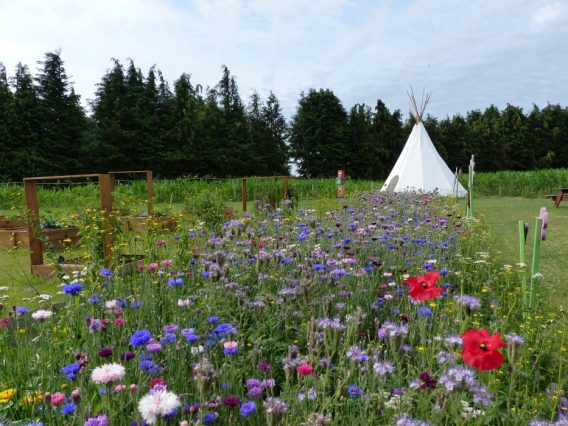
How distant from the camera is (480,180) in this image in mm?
22250

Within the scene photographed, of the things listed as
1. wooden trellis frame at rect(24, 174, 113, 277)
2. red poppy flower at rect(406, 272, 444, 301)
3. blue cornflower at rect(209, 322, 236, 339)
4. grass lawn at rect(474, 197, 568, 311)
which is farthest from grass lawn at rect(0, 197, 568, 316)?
red poppy flower at rect(406, 272, 444, 301)

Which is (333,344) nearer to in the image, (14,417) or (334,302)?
(334,302)

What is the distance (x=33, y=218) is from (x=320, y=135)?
32.7 metres

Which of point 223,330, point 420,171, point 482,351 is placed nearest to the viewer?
point 482,351

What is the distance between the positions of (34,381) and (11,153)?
2901 cm

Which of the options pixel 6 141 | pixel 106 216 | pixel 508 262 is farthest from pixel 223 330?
pixel 6 141

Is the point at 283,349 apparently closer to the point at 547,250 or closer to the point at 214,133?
the point at 547,250

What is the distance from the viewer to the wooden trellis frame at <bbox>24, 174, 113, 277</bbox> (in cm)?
455

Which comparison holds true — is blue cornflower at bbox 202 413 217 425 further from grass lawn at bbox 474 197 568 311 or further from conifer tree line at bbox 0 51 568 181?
conifer tree line at bbox 0 51 568 181

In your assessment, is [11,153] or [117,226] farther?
[11,153]

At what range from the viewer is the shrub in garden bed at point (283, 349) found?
1.44m

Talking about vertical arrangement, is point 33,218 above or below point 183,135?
below

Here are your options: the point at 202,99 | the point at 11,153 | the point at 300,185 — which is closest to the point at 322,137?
the point at 202,99

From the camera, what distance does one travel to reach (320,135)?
120ft
